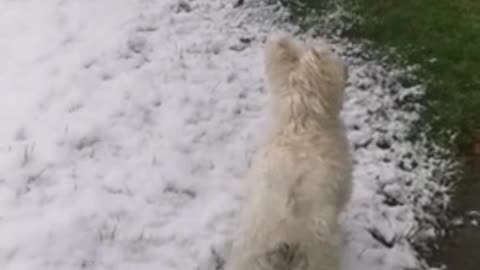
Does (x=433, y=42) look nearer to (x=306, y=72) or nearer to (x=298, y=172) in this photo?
(x=306, y=72)

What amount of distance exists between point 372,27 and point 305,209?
3602mm

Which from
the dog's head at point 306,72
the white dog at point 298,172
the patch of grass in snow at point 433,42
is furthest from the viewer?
the patch of grass in snow at point 433,42

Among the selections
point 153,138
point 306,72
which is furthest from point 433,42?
point 306,72

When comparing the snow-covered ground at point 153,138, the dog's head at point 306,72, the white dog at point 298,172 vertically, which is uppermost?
the dog's head at point 306,72

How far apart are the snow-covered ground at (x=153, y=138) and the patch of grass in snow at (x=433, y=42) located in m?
0.21

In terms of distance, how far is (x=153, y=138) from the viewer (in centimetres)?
650

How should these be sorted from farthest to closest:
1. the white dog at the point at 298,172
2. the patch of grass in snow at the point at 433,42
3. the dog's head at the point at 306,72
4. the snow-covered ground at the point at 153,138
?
the patch of grass in snow at the point at 433,42
the snow-covered ground at the point at 153,138
the dog's head at the point at 306,72
the white dog at the point at 298,172

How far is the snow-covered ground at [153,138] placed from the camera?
18.5 ft

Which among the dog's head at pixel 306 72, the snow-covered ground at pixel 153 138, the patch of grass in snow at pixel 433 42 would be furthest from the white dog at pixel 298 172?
the patch of grass in snow at pixel 433 42

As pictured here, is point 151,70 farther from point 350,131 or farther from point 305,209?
point 305,209

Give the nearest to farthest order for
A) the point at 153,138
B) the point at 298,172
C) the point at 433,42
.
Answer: the point at 298,172 < the point at 153,138 < the point at 433,42

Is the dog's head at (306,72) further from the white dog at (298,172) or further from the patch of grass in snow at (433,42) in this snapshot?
the patch of grass in snow at (433,42)

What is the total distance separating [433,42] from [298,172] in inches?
134

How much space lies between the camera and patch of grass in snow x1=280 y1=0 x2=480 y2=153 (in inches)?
271
